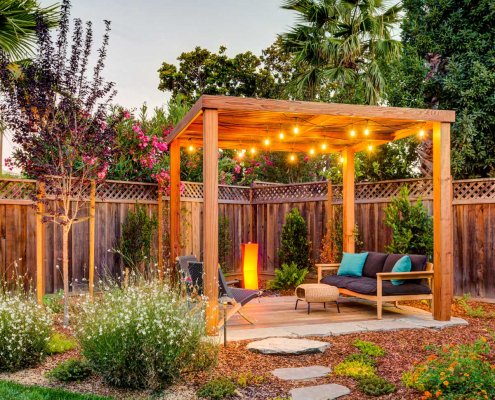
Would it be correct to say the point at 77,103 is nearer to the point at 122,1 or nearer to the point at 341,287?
the point at 341,287

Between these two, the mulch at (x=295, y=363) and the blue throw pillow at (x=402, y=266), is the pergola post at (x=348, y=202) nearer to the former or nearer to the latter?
the blue throw pillow at (x=402, y=266)

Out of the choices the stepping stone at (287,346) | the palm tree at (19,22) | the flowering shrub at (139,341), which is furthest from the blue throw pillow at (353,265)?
the palm tree at (19,22)

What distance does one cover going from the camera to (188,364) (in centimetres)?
444

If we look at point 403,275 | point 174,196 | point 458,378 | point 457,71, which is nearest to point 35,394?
point 458,378

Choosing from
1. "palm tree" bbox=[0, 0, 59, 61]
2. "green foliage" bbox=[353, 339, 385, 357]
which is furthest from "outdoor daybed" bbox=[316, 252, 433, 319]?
"palm tree" bbox=[0, 0, 59, 61]

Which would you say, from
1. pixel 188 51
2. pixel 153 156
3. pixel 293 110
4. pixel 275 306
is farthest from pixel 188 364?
pixel 188 51

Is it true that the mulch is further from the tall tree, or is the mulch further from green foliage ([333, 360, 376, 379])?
the tall tree

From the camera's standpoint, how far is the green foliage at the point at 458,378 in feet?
12.3

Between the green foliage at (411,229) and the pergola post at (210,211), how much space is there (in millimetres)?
4089

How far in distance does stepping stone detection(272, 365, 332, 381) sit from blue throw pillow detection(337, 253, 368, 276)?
3.89 m

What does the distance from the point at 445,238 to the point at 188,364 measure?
162 inches

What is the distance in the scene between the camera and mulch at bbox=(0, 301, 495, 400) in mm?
4207

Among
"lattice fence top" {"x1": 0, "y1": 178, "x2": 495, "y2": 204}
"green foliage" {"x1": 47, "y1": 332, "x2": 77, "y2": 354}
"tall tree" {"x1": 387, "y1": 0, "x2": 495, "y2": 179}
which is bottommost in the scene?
"green foliage" {"x1": 47, "y1": 332, "x2": 77, "y2": 354}

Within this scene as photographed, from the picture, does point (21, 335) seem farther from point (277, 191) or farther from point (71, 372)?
point (277, 191)
